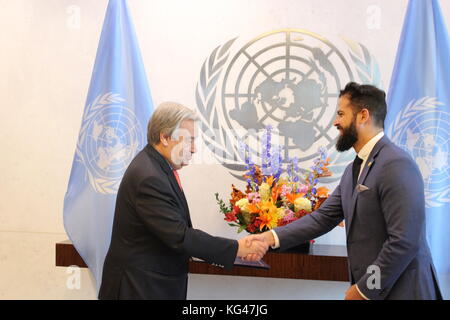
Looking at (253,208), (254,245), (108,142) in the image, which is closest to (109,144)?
(108,142)

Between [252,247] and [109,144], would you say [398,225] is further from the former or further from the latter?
[109,144]

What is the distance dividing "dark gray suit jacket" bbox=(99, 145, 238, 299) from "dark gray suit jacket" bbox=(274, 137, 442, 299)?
65 centimetres

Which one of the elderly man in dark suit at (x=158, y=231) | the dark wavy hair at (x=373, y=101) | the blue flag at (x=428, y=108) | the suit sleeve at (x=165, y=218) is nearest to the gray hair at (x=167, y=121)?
the elderly man in dark suit at (x=158, y=231)

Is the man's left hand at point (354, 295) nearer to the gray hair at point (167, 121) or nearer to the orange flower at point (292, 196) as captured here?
the orange flower at point (292, 196)

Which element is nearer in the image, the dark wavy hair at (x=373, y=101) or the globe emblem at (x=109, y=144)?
the dark wavy hair at (x=373, y=101)

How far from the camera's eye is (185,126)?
91.5 inches

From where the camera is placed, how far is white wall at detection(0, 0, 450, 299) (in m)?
3.48

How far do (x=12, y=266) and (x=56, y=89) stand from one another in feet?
5.00

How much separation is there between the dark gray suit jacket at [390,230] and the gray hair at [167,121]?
0.90 meters

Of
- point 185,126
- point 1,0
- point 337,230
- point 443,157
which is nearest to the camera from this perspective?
point 185,126

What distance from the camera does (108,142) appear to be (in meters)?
3.43

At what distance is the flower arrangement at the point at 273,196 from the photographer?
9.82ft

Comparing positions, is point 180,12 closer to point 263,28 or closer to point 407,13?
point 263,28

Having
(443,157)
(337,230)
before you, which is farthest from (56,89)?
(443,157)
